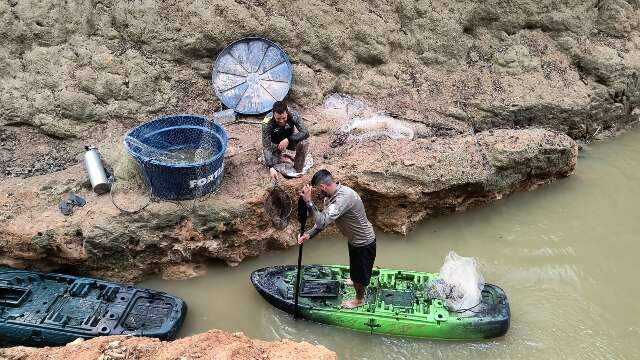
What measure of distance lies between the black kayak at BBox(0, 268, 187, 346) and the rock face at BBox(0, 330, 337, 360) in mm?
786

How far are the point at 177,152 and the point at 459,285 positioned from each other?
380cm

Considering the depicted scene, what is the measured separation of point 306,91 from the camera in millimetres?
8734

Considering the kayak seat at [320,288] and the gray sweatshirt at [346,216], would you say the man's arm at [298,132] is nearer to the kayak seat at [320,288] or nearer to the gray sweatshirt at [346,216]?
the gray sweatshirt at [346,216]

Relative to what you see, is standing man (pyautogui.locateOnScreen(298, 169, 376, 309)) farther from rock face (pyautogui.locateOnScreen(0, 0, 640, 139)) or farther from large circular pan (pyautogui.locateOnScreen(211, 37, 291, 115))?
rock face (pyautogui.locateOnScreen(0, 0, 640, 139))

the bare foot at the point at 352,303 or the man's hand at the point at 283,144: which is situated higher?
the man's hand at the point at 283,144

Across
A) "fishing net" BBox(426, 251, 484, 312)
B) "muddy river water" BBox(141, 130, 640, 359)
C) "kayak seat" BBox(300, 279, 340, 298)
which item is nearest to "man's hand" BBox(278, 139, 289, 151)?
"muddy river water" BBox(141, 130, 640, 359)

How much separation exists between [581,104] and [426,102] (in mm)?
2452

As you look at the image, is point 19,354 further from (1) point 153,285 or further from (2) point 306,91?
(2) point 306,91

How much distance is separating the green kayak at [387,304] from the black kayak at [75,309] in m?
1.17

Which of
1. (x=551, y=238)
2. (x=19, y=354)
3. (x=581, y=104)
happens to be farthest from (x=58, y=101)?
(x=581, y=104)

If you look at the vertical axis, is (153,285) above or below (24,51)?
below

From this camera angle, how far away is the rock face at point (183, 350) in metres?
5.04

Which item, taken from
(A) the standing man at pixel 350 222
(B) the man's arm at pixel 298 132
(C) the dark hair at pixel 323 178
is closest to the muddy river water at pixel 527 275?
(A) the standing man at pixel 350 222

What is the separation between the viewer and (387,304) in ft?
21.5
